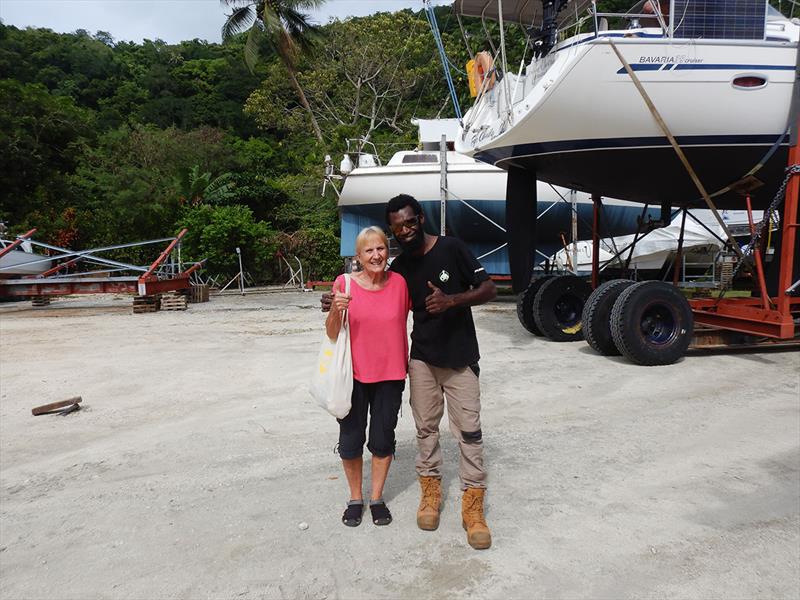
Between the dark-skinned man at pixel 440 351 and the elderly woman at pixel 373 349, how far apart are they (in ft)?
0.30

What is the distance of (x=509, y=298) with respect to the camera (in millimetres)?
16125

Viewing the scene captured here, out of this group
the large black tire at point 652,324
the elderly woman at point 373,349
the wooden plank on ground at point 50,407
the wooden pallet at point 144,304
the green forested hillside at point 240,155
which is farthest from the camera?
the green forested hillside at point 240,155

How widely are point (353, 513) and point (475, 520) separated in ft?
2.06

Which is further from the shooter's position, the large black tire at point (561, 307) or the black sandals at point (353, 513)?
the large black tire at point (561, 307)

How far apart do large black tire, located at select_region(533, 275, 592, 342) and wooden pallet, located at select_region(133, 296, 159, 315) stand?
858 cm

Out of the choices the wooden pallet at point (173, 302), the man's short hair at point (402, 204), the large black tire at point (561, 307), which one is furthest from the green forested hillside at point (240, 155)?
the man's short hair at point (402, 204)

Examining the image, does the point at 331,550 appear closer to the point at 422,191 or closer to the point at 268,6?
the point at 422,191

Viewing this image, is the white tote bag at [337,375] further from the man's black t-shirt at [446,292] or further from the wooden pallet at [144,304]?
the wooden pallet at [144,304]

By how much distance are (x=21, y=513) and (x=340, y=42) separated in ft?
92.3

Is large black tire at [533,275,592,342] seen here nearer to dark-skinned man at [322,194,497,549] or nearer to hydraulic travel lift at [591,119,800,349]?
hydraulic travel lift at [591,119,800,349]

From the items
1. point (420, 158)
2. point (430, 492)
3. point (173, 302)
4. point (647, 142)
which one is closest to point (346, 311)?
point (430, 492)

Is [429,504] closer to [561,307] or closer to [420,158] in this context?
[561,307]

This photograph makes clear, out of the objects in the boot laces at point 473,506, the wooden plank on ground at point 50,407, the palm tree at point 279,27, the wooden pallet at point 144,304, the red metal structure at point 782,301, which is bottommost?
the wooden plank on ground at point 50,407

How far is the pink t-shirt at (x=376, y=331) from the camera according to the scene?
283 cm
